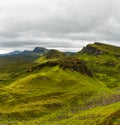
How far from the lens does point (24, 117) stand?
12838 centimetres

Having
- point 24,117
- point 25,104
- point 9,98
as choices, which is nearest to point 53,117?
point 24,117

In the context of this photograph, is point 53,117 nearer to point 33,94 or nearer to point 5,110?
point 5,110

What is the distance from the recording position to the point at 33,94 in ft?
546

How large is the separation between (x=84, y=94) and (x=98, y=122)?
81316 millimetres

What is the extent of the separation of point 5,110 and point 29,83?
5964 centimetres

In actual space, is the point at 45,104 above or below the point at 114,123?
below

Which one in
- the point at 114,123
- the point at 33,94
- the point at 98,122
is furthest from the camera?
the point at 33,94

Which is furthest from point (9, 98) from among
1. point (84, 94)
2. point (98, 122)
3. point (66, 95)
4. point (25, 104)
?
point (98, 122)

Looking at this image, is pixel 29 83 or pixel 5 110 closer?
pixel 5 110

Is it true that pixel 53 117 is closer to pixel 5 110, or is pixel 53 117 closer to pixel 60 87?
pixel 5 110

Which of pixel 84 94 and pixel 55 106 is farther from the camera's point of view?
pixel 84 94

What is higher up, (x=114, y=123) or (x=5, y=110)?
(x=114, y=123)

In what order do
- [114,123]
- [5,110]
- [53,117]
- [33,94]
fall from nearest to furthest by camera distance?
[114,123] → [53,117] → [5,110] → [33,94]

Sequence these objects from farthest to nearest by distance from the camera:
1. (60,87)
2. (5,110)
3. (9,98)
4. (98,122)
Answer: (60,87)
(9,98)
(5,110)
(98,122)
